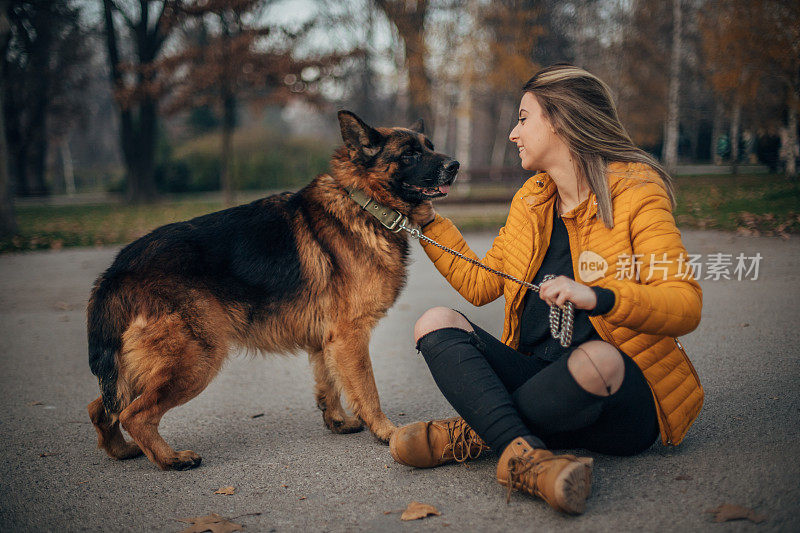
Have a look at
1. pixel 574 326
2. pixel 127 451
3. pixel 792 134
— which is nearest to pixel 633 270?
pixel 574 326

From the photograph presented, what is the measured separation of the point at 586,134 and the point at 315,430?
2.19m

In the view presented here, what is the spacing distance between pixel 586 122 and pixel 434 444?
1.62 meters

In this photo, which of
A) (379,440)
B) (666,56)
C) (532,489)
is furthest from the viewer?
(666,56)

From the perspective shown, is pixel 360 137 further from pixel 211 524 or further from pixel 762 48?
pixel 762 48

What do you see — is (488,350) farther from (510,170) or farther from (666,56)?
(666,56)

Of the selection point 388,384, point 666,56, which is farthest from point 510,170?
point 388,384

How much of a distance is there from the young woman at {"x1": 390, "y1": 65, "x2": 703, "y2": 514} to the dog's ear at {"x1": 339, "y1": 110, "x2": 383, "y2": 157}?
35.3 inches

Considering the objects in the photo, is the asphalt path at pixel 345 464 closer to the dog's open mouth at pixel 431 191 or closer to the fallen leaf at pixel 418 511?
the fallen leaf at pixel 418 511

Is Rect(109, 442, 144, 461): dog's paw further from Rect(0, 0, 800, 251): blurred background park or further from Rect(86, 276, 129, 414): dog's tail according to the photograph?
Rect(0, 0, 800, 251): blurred background park

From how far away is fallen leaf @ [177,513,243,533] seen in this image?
7.20ft

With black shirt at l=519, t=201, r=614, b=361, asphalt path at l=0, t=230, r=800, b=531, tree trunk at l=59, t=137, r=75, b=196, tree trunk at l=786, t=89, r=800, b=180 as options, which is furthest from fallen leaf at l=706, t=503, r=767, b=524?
tree trunk at l=59, t=137, r=75, b=196

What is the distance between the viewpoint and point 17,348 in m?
5.20

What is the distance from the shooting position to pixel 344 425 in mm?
3240

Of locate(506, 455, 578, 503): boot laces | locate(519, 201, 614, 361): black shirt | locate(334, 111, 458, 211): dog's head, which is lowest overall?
locate(506, 455, 578, 503): boot laces
